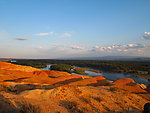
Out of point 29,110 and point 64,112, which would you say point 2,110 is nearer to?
point 29,110

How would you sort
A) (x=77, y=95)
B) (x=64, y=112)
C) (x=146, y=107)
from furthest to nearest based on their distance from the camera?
1. (x=77, y=95)
2. (x=64, y=112)
3. (x=146, y=107)

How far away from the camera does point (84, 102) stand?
284 inches

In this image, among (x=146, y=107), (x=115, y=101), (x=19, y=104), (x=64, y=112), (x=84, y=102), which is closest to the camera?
(x=146, y=107)

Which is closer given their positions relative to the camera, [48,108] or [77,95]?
[48,108]

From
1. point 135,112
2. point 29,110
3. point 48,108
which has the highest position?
point 29,110

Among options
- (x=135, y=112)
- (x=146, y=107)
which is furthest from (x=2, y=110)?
(x=135, y=112)

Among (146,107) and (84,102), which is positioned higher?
(146,107)

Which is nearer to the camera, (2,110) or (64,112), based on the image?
(2,110)

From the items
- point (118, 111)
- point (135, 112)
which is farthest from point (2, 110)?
point (135, 112)

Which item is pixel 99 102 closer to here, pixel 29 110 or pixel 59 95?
pixel 59 95

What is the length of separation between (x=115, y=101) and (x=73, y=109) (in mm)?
3622

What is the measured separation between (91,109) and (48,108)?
2.49 meters

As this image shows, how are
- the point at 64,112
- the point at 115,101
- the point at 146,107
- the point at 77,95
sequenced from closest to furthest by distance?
the point at 146,107, the point at 64,112, the point at 115,101, the point at 77,95

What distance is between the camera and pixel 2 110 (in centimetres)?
466
